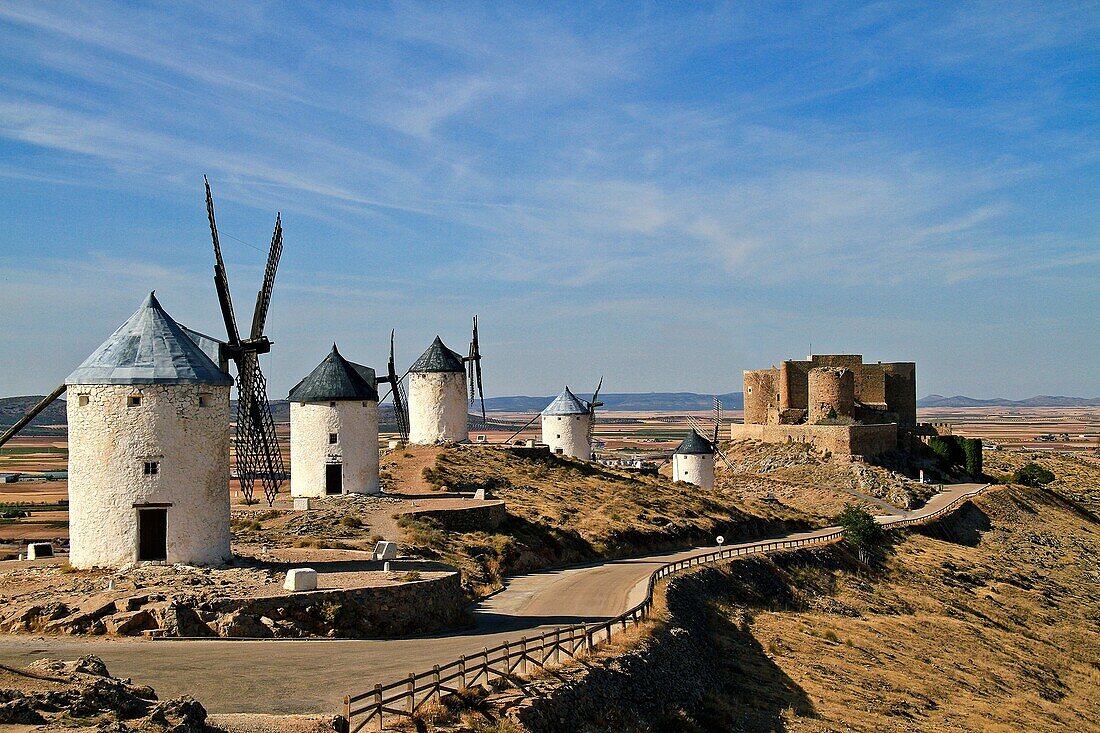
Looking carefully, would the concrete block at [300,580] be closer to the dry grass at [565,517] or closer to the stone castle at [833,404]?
the dry grass at [565,517]

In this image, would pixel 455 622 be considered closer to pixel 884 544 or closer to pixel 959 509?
pixel 884 544

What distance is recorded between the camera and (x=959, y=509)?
53.4 meters

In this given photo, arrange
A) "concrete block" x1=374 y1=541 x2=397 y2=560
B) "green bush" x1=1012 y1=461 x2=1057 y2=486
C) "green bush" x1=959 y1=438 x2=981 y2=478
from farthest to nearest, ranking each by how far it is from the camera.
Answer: "green bush" x1=959 y1=438 x2=981 y2=478
"green bush" x1=1012 y1=461 x2=1057 y2=486
"concrete block" x1=374 y1=541 x2=397 y2=560

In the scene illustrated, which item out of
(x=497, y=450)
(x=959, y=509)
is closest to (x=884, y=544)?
(x=959, y=509)

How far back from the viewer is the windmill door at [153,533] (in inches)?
736

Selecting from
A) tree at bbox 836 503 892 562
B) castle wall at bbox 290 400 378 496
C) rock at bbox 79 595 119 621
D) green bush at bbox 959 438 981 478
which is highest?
castle wall at bbox 290 400 378 496

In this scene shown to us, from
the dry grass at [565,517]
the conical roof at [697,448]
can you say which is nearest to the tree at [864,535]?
the dry grass at [565,517]

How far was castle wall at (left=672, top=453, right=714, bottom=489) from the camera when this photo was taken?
5281cm

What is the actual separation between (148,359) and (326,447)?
13.2 metres

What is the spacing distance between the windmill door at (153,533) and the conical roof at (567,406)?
34.3m

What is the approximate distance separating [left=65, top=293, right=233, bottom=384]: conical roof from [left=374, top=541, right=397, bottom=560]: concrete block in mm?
4824

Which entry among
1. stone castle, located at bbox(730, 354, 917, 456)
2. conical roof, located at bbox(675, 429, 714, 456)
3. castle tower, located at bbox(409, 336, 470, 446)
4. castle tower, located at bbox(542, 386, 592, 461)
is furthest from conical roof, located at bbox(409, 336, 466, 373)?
stone castle, located at bbox(730, 354, 917, 456)

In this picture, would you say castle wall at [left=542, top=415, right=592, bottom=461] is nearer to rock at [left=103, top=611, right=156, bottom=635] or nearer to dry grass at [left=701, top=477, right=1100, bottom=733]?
dry grass at [left=701, top=477, right=1100, bottom=733]

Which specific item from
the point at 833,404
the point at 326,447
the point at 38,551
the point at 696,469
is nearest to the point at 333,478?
the point at 326,447
